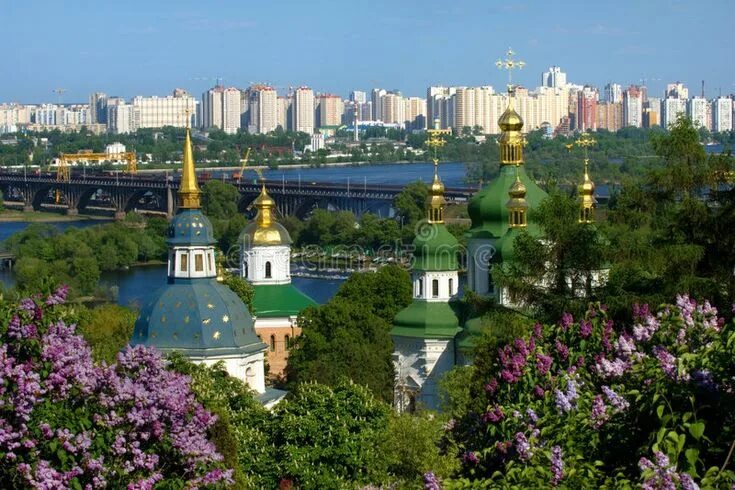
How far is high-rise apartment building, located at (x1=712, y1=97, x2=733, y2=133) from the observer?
105562 millimetres

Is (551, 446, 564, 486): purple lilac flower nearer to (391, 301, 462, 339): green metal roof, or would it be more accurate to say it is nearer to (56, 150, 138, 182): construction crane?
(391, 301, 462, 339): green metal roof

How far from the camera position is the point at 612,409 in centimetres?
644

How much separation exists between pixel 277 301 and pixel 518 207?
4626 mm

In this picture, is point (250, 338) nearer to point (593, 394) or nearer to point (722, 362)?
point (593, 394)

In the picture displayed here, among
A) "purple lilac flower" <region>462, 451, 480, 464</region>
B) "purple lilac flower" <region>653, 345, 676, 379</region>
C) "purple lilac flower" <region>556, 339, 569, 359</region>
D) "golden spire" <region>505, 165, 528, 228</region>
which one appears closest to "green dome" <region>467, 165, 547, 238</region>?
"golden spire" <region>505, 165, 528, 228</region>

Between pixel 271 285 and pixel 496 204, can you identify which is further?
pixel 271 285

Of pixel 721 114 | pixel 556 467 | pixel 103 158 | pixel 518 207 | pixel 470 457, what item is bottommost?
pixel 470 457

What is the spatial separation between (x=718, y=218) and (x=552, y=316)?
3.60 feet

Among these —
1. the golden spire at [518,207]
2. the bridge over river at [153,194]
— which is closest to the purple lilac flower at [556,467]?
the golden spire at [518,207]

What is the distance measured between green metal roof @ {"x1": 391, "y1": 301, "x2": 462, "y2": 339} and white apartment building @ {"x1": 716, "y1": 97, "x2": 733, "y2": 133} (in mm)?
91325

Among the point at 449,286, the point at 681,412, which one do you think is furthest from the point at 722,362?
the point at 449,286

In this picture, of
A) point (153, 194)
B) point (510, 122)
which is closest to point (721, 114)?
point (153, 194)

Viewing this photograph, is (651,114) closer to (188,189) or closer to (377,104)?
(377,104)

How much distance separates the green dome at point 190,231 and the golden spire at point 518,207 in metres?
2.43
